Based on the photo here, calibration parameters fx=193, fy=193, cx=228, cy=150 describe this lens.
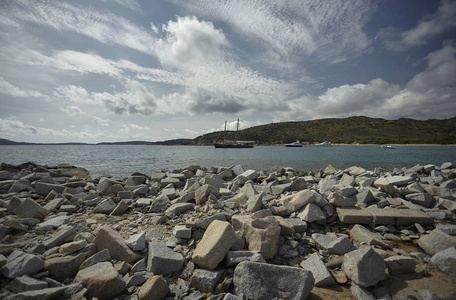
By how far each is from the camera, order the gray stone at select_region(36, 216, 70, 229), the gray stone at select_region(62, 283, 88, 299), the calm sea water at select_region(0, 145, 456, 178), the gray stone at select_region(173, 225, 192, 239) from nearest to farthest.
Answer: the gray stone at select_region(62, 283, 88, 299), the gray stone at select_region(173, 225, 192, 239), the gray stone at select_region(36, 216, 70, 229), the calm sea water at select_region(0, 145, 456, 178)

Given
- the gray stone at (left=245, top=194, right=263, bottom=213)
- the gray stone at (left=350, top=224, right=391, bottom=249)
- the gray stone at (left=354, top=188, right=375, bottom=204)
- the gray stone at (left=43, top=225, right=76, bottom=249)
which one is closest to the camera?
the gray stone at (left=43, top=225, right=76, bottom=249)

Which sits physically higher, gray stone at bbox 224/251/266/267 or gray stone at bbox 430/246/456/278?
gray stone at bbox 224/251/266/267

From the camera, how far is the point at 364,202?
560 centimetres

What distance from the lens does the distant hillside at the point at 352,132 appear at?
80688mm

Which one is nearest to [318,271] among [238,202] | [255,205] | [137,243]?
[255,205]

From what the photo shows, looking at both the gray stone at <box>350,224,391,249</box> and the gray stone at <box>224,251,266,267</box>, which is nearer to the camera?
the gray stone at <box>224,251,266,267</box>

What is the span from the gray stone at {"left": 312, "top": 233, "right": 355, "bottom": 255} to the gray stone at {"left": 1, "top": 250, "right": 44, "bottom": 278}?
462cm

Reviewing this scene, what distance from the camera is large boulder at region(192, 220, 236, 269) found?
2.87 meters

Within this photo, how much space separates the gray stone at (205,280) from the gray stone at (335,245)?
2130 mm

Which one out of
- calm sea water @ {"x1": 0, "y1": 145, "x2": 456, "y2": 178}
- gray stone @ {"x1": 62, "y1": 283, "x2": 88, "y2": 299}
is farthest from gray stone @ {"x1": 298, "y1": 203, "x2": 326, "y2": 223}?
calm sea water @ {"x1": 0, "y1": 145, "x2": 456, "y2": 178}

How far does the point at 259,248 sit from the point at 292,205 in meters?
1.94

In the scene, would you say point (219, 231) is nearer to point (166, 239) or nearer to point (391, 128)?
point (166, 239)

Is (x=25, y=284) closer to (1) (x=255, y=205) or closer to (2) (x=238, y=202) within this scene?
(1) (x=255, y=205)

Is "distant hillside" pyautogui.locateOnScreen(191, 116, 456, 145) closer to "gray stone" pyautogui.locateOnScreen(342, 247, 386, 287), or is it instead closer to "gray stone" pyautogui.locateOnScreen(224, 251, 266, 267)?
→ "gray stone" pyautogui.locateOnScreen(342, 247, 386, 287)
